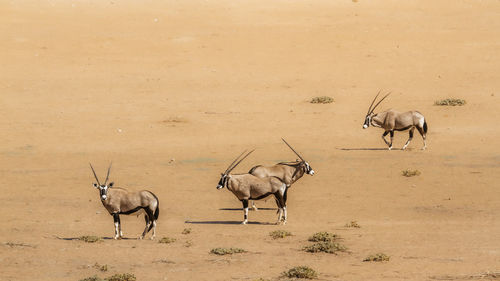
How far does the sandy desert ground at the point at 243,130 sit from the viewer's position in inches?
693

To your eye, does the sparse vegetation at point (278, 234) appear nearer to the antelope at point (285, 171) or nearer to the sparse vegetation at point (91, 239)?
the antelope at point (285, 171)

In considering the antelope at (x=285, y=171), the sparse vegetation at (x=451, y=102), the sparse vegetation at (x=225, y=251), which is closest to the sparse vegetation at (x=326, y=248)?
the sparse vegetation at (x=225, y=251)

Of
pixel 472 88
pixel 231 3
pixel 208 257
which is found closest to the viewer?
pixel 208 257

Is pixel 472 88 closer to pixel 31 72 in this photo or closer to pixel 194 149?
pixel 194 149

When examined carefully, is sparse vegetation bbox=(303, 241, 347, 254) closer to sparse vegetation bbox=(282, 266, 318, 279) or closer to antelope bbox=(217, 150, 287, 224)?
sparse vegetation bbox=(282, 266, 318, 279)

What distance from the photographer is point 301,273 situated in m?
15.2

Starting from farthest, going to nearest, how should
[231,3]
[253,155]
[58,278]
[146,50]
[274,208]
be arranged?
[231,3] → [146,50] → [253,155] → [274,208] → [58,278]

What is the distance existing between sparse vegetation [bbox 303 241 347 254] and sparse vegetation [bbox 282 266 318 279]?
1731 mm

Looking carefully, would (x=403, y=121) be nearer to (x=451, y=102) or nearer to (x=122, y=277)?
(x=451, y=102)

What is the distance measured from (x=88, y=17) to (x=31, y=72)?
31.3ft

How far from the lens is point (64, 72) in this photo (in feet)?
135

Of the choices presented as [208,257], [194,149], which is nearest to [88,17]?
[194,149]

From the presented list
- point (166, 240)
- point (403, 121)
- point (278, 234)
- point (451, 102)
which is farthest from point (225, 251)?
point (451, 102)

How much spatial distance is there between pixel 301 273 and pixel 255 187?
4.90 m
